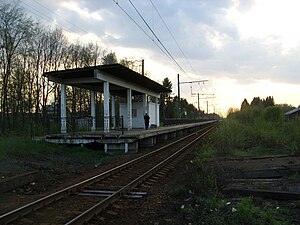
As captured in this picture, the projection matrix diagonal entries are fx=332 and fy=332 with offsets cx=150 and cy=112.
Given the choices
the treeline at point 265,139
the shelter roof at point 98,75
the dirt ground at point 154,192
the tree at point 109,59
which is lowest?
the dirt ground at point 154,192

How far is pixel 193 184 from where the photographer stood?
8.63 m

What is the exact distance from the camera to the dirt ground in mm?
6699

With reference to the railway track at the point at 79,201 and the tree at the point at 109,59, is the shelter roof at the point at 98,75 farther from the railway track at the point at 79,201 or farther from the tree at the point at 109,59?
the tree at the point at 109,59

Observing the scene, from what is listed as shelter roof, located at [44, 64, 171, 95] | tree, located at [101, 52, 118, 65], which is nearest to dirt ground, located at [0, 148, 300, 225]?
shelter roof, located at [44, 64, 171, 95]

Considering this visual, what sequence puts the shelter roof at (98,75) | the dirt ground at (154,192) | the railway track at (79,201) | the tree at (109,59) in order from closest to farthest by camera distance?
the railway track at (79,201) < the dirt ground at (154,192) < the shelter roof at (98,75) < the tree at (109,59)

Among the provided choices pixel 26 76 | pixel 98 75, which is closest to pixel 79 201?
pixel 98 75

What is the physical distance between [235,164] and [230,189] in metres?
4.48

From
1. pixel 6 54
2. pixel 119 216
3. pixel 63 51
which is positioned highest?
pixel 63 51

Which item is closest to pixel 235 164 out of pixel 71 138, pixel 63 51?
pixel 71 138

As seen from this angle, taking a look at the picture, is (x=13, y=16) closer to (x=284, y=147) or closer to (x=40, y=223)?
(x=284, y=147)

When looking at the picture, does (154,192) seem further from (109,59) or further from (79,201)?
(109,59)

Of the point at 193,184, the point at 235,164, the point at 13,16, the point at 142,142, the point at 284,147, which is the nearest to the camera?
the point at 193,184

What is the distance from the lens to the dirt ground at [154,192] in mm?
6699

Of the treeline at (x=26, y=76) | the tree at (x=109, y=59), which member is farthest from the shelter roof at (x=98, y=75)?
the tree at (x=109, y=59)
